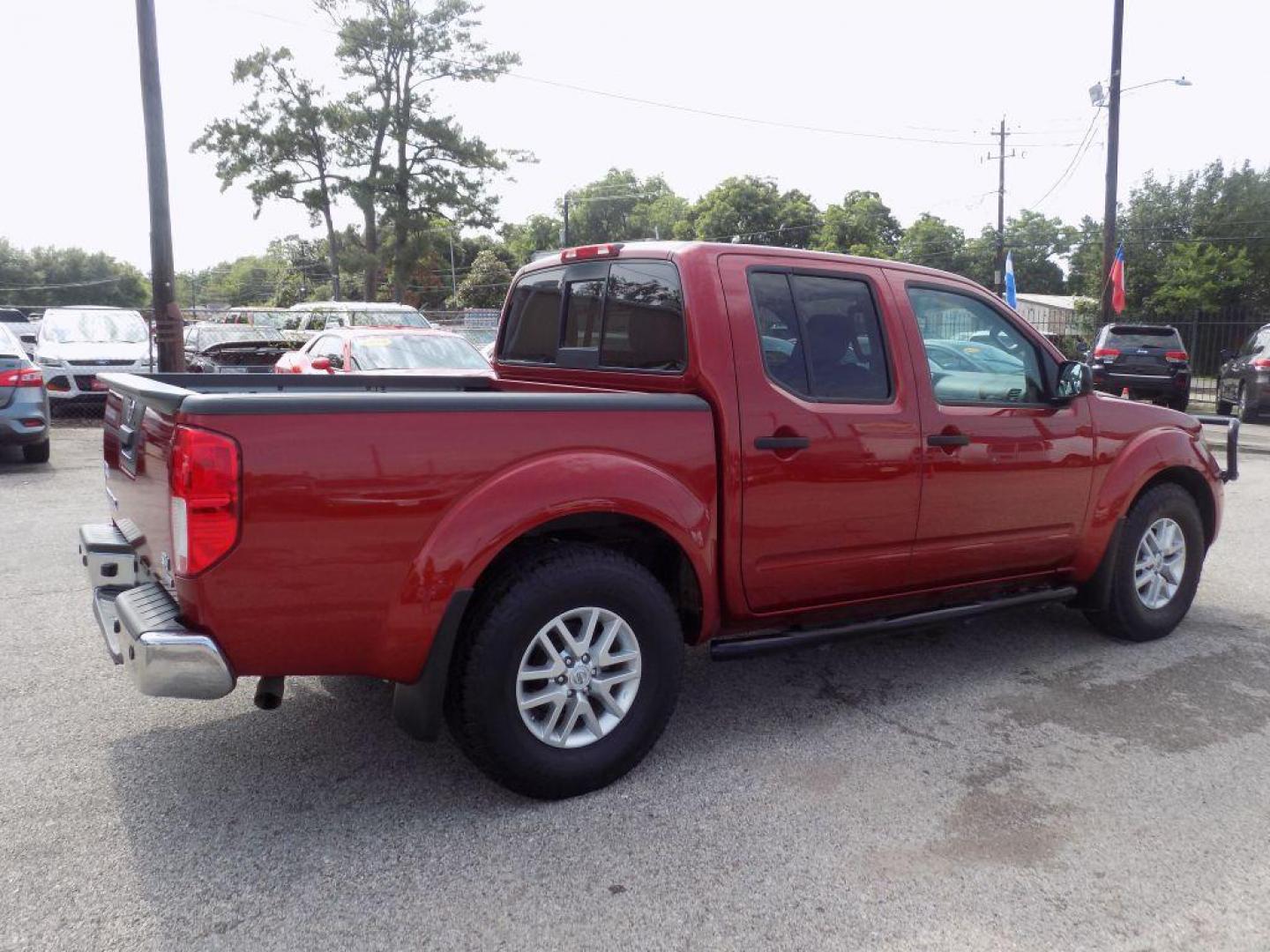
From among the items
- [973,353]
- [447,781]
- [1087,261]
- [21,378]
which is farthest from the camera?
[1087,261]

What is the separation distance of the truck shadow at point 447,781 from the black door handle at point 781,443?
43.7 inches

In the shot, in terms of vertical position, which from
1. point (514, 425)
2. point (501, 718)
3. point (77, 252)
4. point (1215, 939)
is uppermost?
point (77, 252)

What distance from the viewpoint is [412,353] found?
11773mm

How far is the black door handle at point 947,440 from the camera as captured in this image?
13.4 feet

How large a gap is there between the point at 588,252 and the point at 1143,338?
52.5ft

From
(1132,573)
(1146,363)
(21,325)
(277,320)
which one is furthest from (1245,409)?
(21,325)

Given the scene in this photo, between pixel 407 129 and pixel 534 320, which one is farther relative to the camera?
pixel 407 129

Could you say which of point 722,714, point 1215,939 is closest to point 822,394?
point 722,714

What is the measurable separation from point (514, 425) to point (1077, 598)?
3.23 metres

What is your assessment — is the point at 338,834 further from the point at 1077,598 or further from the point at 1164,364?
the point at 1164,364

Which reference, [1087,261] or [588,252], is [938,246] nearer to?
[1087,261]

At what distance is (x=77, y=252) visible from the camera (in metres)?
99.3

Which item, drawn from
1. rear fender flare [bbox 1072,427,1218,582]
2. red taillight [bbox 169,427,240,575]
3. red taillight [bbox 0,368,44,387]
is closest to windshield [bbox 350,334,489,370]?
red taillight [bbox 0,368,44,387]

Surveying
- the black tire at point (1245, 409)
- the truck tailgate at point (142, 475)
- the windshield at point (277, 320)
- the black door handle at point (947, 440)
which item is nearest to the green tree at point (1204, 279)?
the black tire at point (1245, 409)
